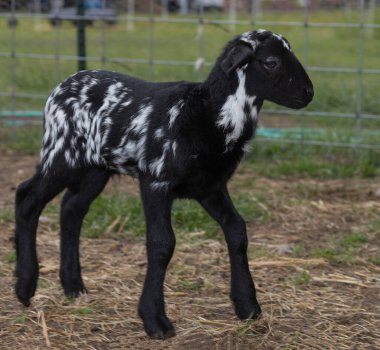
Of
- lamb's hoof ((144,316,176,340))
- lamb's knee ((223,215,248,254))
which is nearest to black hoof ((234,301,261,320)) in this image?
lamb's knee ((223,215,248,254))

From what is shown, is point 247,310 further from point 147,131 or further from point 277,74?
point 277,74

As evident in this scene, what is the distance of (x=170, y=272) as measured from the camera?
519 cm

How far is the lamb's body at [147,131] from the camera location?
13.3ft

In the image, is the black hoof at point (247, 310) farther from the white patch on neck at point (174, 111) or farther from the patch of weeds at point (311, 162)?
the patch of weeds at point (311, 162)

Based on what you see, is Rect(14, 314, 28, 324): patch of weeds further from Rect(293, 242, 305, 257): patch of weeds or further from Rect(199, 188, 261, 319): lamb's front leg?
Rect(293, 242, 305, 257): patch of weeds

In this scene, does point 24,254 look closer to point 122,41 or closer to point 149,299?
point 149,299

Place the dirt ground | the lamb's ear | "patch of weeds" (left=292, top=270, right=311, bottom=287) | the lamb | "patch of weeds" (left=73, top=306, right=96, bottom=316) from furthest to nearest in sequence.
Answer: "patch of weeds" (left=292, top=270, right=311, bottom=287) → "patch of weeds" (left=73, top=306, right=96, bottom=316) → the dirt ground → the lamb → the lamb's ear

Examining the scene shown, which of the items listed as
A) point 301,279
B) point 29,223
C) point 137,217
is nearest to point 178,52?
point 137,217

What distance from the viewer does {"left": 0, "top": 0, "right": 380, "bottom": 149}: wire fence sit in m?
7.84

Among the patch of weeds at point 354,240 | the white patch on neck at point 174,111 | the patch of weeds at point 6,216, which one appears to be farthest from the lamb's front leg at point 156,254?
the patch of weeds at point 6,216

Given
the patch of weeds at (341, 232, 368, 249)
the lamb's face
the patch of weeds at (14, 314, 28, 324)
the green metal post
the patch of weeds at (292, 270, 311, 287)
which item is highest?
the lamb's face

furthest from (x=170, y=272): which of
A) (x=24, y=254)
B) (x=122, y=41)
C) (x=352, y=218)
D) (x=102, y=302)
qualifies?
(x=122, y=41)

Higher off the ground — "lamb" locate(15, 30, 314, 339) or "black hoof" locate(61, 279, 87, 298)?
"lamb" locate(15, 30, 314, 339)

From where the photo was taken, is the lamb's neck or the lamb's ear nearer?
the lamb's ear
